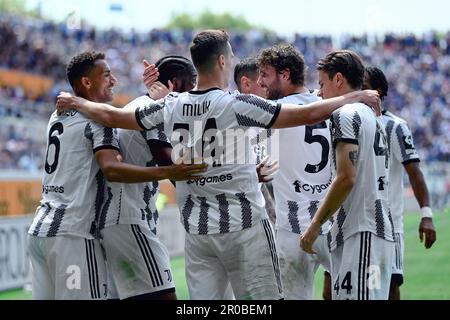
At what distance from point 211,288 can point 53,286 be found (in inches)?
47.7

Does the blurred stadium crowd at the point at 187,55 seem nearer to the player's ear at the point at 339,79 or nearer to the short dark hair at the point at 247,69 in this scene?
the short dark hair at the point at 247,69

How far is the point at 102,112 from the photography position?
6.42m

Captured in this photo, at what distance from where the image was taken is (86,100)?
6.64 meters

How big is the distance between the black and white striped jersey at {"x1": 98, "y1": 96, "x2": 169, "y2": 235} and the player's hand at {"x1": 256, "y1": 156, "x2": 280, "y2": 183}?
2.46ft

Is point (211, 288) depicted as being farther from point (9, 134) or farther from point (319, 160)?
point (9, 134)

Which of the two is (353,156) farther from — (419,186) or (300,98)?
(419,186)

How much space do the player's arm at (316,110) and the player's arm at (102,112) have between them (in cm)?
103

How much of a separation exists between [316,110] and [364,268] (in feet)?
3.57

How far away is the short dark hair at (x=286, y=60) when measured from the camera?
733 cm

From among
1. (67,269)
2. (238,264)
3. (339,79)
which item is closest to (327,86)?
(339,79)

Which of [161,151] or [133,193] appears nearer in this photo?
[161,151]

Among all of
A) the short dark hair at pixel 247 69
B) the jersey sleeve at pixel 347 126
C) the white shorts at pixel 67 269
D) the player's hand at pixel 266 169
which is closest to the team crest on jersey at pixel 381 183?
the jersey sleeve at pixel 347 126

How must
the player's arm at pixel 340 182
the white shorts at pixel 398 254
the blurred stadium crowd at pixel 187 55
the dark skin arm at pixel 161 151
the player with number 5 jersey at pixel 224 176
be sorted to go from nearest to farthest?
the player's arm at pixel 340 182
the player with number 5 jersey at pixel 224 176
the dark skin arm at pixel 161 151
the white shorts at pixel 398 254
the blurred stadium crowd at pixel 187 55
